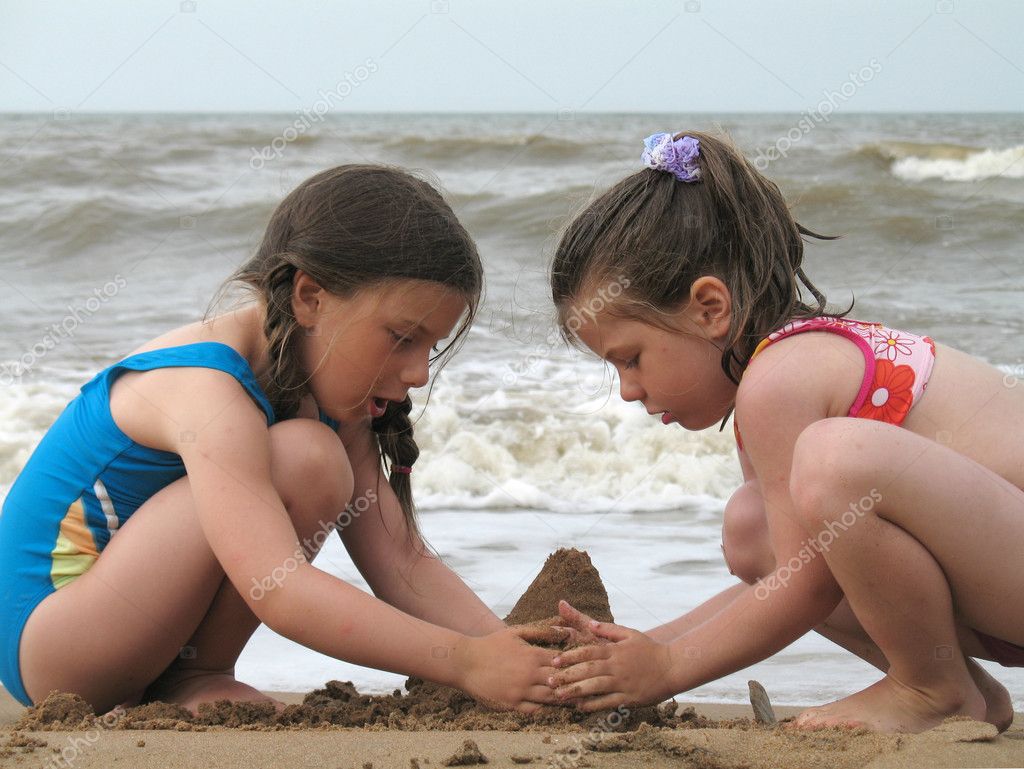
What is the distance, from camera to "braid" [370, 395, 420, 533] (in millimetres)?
2531

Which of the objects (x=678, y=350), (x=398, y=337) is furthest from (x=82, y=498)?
(x=678, y=350)

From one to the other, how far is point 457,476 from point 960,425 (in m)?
2.71

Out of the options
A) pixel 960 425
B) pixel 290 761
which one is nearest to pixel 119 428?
pixel 290 761

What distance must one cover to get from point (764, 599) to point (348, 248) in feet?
3.37

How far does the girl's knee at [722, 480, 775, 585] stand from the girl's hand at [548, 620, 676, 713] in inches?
12.9

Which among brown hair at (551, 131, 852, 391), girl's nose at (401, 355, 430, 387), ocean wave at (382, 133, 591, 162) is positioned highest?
ocean wave at (382, 133, 591, 162)

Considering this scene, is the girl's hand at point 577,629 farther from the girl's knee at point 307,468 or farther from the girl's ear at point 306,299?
the girl's ear at point 306,299

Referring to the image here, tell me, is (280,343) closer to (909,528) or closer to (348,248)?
(348,248)

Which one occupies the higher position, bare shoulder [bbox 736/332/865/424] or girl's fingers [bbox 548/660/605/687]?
bare shoulder [bbox 736/332/865/424]

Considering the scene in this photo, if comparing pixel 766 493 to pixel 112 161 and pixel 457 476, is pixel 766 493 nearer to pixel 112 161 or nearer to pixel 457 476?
pixel 457 476

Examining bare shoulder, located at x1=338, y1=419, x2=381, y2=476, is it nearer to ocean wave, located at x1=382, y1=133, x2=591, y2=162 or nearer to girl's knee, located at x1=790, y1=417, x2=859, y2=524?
girl's knee, located at x1=790, y1=417, x2=859, y2=524

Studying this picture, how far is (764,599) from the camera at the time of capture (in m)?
1.95

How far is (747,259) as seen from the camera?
2123mm

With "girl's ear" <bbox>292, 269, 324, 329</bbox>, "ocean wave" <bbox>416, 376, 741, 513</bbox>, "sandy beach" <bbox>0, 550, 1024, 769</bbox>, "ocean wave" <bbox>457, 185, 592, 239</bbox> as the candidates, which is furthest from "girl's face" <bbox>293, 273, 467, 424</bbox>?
"ocean wave" <bbox>457, 185, 592, 239</bbox>
